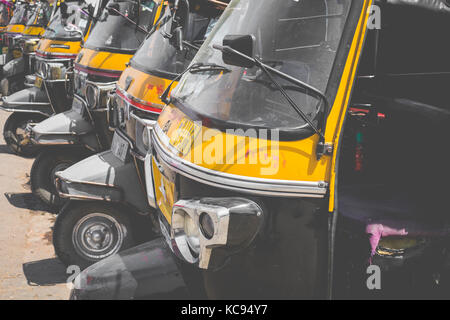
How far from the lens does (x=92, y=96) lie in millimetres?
5820

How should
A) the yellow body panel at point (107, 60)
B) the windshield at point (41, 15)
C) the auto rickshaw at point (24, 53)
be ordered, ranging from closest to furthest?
the yellow body panel at point (107, 60)
the auto rickshaw at point (24, 53)
the windshield at point (41, 15)

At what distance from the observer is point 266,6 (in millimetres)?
2617

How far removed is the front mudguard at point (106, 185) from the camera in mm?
4438

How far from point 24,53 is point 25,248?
795 cm

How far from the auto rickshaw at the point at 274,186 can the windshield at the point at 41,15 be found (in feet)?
38.1

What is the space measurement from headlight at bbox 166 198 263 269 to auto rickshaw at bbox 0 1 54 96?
1034 centimetres

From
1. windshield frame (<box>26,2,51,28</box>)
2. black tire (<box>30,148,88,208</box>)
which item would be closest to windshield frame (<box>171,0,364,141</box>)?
black tire (<box>30,148,88,208</box>)

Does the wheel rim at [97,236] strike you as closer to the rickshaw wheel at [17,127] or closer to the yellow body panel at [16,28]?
the rickshaw wheel at [17,127]

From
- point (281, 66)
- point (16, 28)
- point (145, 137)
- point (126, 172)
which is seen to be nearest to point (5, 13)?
point (16, 28)

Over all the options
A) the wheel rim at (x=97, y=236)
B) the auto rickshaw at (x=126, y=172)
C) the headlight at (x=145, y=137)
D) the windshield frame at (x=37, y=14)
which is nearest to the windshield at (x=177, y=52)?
the auto rickshaw at (x=126, y=172)

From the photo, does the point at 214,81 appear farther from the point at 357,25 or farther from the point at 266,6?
the point at 357,25

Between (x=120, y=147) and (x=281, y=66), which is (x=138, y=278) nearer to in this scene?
(x=281, y=66)

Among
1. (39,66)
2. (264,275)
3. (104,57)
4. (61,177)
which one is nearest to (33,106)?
(39,66)
